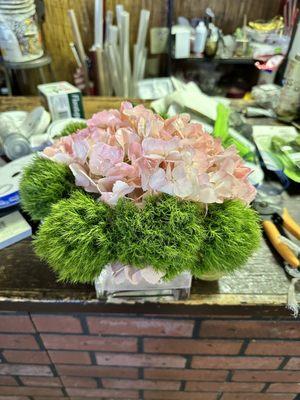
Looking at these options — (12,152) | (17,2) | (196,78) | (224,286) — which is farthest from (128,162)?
(196,78)

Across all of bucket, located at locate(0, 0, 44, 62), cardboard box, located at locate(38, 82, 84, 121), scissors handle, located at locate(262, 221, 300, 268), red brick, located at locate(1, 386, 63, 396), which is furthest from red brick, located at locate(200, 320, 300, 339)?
bucket, located at locate(0, 0, 44, 62)

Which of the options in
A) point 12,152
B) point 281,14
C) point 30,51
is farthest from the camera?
point 281,14

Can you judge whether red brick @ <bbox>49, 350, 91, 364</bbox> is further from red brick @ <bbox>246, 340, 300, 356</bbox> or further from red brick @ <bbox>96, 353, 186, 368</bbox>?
red brick @ <bbox>246, 340, 300, 356</bbox>

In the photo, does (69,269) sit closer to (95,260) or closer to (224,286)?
(95,260)

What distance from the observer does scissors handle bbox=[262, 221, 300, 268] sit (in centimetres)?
57

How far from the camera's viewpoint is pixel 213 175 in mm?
441

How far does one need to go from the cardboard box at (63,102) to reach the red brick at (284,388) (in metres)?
0.91

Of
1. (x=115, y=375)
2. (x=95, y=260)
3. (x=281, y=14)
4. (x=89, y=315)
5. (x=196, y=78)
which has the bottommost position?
(x=115, y=375)

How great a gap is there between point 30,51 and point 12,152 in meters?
0.52

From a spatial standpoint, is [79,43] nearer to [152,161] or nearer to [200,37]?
[200,37]

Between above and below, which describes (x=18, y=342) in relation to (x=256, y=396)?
above

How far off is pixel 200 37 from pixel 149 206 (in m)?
1.06

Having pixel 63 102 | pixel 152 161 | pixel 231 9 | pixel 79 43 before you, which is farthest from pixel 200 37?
pixel 152 161

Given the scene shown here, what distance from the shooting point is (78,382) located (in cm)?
82
